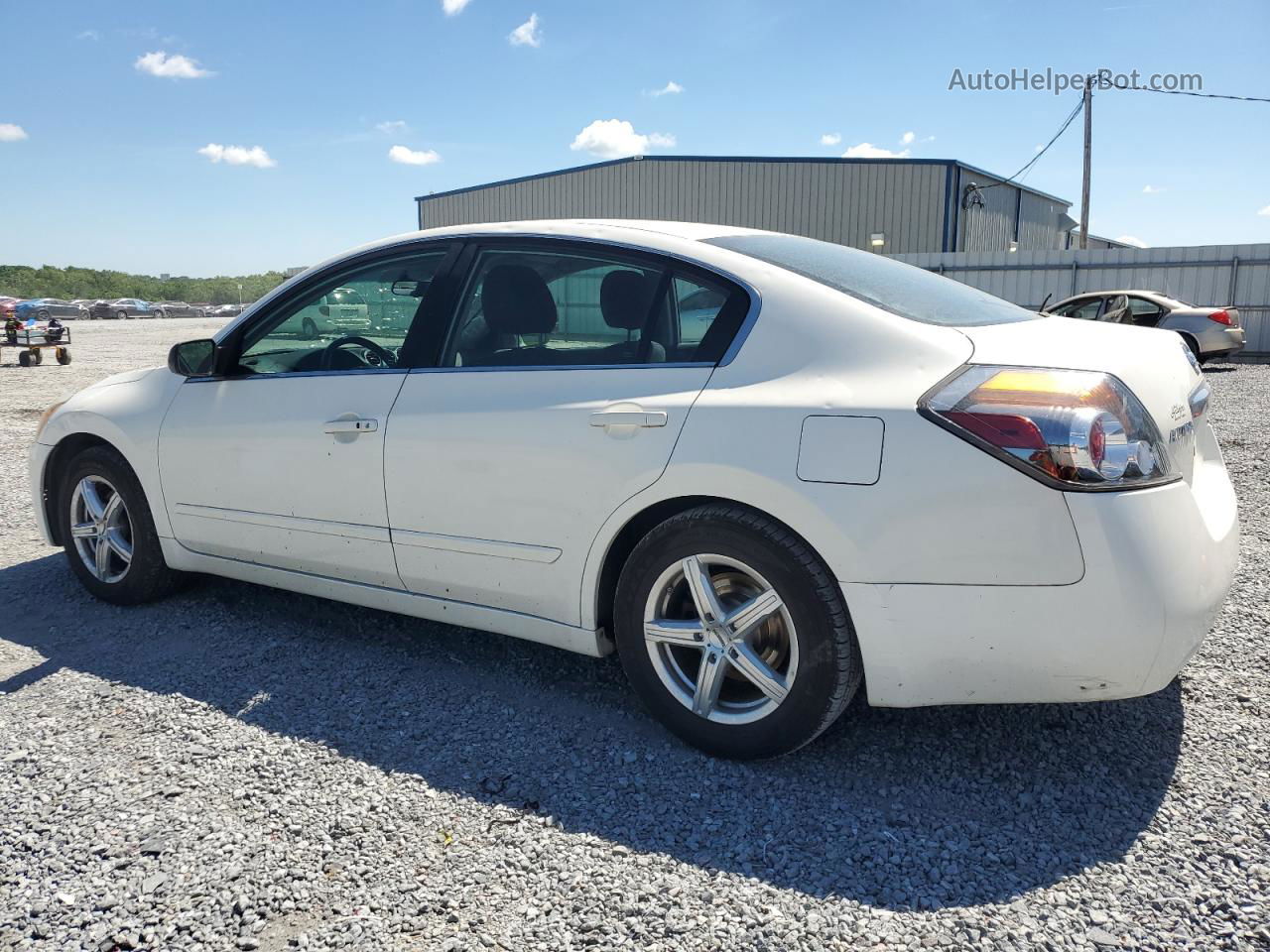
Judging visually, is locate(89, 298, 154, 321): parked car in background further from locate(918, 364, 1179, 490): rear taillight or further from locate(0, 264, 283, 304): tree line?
locate(918, 364, 1179, 490): rear taillight

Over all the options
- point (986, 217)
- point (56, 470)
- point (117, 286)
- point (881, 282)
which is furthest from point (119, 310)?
point (881, 282)

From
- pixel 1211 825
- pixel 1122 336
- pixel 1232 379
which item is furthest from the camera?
pixel 1232 379

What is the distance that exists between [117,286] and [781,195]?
272ft

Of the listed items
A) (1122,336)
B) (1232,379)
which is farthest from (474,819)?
(1232,379)

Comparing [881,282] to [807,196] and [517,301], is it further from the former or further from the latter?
[807,196]

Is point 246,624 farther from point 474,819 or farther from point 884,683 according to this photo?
point 884,683

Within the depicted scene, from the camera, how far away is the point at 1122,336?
278 centimetres

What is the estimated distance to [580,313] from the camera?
3.10 m

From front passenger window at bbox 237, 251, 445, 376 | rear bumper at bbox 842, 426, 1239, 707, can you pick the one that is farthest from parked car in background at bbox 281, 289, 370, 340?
rear bumper at bbox 842, 426, 1239, 707

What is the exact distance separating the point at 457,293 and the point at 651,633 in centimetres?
139

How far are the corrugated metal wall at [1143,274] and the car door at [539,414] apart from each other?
1991cm

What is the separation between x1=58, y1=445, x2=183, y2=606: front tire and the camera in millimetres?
4078

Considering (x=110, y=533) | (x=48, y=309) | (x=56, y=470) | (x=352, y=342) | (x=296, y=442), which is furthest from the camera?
(x=48, y=309)

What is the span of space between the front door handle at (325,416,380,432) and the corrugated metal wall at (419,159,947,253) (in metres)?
23.8
